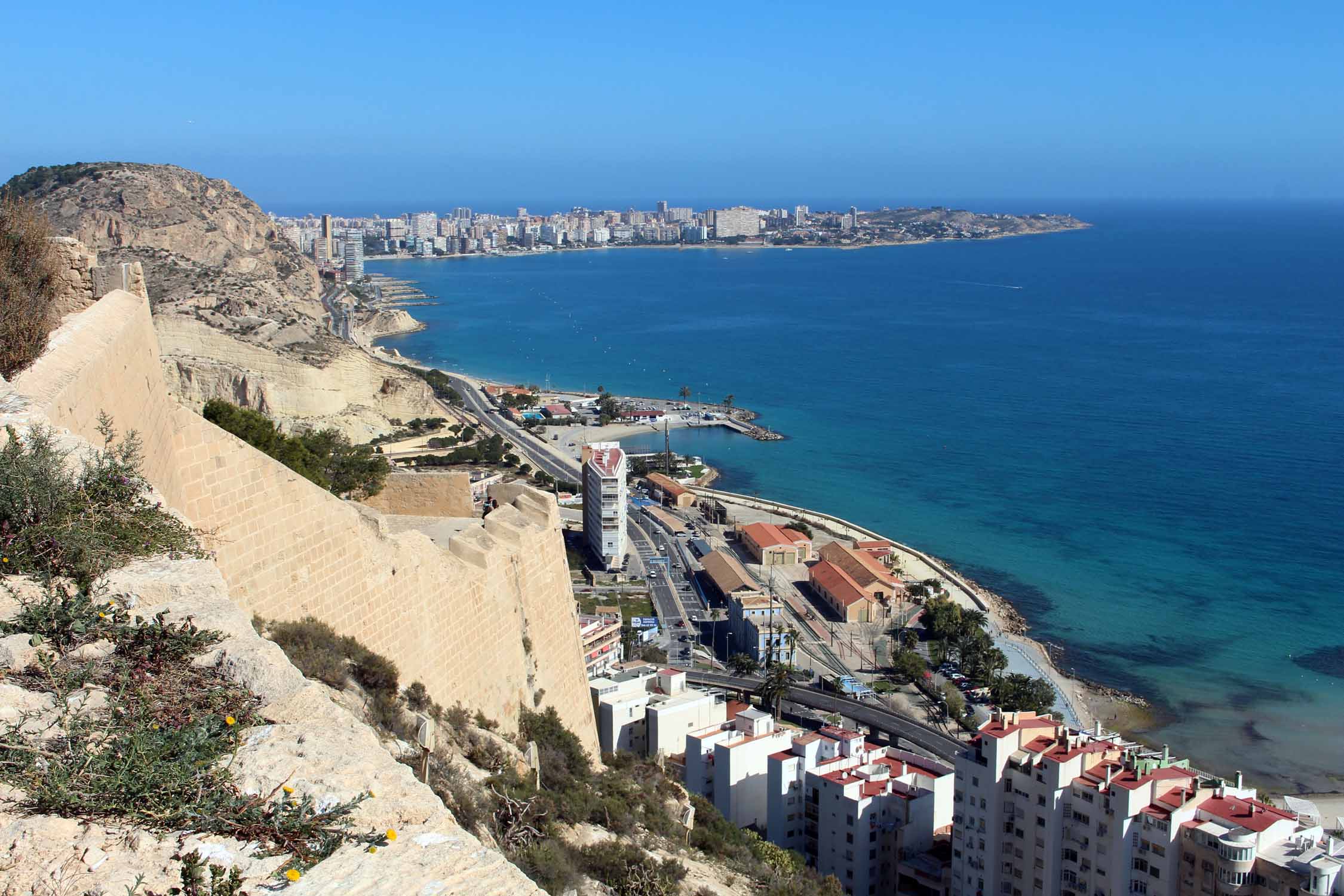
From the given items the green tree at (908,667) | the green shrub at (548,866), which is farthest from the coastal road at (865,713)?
the green shrub at (548,866)

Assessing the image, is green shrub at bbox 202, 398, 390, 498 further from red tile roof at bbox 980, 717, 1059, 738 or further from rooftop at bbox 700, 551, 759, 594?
rooftop at bbox 700, 551, 759, 594

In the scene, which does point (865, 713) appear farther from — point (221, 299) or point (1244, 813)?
point (221, 299)

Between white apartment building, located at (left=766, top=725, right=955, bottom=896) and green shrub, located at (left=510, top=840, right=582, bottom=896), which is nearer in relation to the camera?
green shrub, located at (left=510, top=840, right=582, bottom=896)

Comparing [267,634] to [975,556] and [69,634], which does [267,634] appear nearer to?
[69,634]

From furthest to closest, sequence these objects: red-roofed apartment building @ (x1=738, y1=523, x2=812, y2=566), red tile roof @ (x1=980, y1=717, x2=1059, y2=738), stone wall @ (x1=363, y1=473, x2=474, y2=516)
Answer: red-roofed apartment building @ (x1=738, y1=523, x2=812, y2=566), red tile roof @ (x1=980, y1=717, x2=1059, y2=738), stone wall @ (x1=363, y1=473, x2=474, y2=516)

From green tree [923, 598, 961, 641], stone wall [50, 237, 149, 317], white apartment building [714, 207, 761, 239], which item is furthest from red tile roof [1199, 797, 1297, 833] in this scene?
white apartment building [714, 207, 761, 239]

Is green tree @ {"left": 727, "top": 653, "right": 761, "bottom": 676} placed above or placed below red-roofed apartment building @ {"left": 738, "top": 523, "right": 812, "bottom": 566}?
below
